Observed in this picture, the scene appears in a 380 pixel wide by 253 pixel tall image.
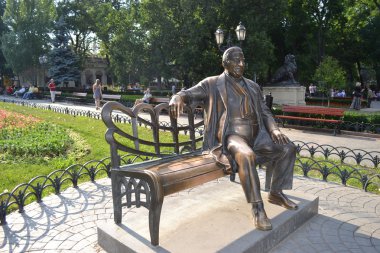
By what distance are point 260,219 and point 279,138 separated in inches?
40.3

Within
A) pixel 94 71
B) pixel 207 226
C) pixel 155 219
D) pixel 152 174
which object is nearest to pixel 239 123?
pixel 207 226

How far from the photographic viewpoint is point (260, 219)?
11.9 ft

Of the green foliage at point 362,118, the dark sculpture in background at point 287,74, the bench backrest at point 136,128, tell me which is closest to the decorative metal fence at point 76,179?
the bench backrest at point 136,128

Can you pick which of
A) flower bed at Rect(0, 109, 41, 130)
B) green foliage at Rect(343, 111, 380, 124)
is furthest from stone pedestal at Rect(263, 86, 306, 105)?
flower bed at Rect(0, 109, 41, 130)

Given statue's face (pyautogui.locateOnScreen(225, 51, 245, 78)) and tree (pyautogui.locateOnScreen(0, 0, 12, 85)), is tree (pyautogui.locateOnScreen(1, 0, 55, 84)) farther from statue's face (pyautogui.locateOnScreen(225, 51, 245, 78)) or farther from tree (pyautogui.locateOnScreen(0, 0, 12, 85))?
statue's face (pyautogui.locateOnScreen(225, 51, 245, 78))

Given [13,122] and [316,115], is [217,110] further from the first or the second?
[316,115]

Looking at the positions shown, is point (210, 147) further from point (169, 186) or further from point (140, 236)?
point (140, 236)

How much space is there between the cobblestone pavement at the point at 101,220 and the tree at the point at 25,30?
3552cm

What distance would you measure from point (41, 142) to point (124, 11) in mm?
20737

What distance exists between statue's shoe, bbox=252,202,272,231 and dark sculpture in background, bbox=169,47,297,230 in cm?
56

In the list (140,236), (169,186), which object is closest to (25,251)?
(140,236)

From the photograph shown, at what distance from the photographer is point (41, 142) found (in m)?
8.34

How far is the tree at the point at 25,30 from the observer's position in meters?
36.1

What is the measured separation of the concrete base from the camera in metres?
3.33
